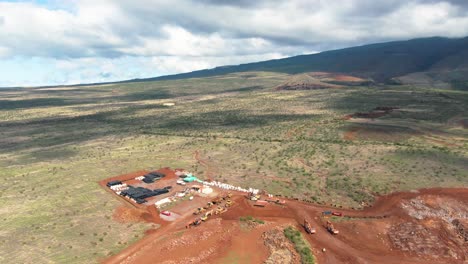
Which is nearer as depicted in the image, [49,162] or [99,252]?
[99,252]

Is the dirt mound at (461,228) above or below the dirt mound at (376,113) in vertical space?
below

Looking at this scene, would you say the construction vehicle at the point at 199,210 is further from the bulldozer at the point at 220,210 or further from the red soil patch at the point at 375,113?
the red soil patch at the point at 375,113

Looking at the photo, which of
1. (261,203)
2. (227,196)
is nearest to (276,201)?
(261,203)

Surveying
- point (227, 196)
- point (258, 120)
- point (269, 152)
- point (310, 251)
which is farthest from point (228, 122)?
point (310, 251)

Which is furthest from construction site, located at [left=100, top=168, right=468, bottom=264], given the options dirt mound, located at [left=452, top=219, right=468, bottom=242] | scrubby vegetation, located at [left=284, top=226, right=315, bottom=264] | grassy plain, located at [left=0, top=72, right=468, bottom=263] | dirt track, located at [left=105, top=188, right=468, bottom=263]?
grassy plain, located at [left=0, top=72, right=468, bottom=263]

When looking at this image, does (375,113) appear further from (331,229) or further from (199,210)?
(199,210)

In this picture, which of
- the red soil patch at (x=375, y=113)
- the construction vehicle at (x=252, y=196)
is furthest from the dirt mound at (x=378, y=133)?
the construction vehicle at (x=252, y=196)

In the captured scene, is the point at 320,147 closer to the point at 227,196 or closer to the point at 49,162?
the point at 227,196
